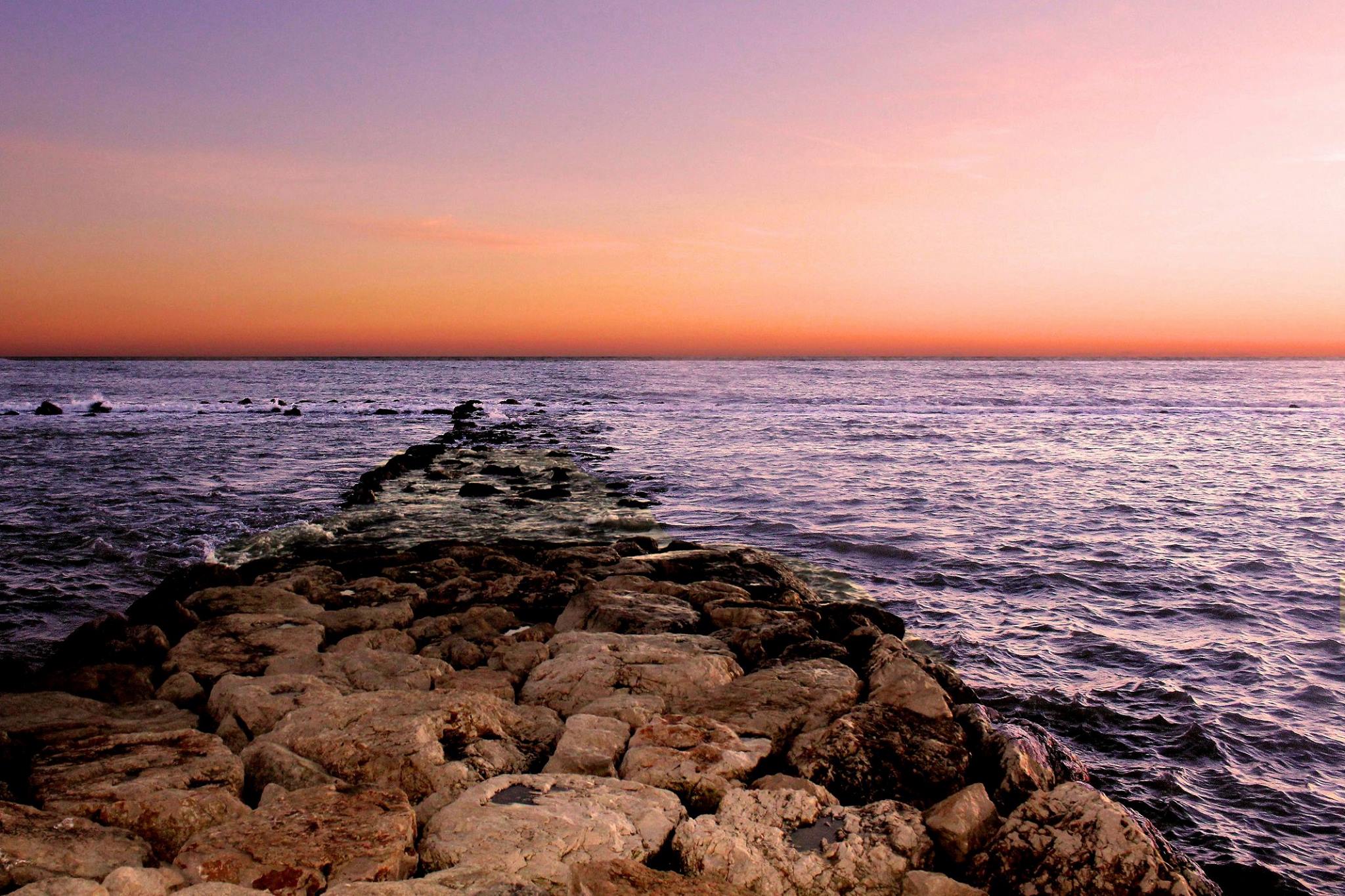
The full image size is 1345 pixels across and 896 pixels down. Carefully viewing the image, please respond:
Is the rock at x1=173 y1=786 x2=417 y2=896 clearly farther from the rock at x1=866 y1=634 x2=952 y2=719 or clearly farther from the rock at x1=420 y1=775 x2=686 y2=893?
the rock at x1=866 y1=634 x2=952 y2=719

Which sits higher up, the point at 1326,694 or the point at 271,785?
the point at 271,785

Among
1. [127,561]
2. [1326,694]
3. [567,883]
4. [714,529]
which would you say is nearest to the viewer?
[567,883]

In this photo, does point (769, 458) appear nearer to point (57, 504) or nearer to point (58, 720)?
point (57, 504)

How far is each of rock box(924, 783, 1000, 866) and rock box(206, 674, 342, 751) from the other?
Result: 4.20 m

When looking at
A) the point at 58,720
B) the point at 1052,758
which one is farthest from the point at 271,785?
the point at 1052,758

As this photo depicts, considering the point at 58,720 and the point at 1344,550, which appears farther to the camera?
the point at 1344,550

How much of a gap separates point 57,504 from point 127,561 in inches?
224

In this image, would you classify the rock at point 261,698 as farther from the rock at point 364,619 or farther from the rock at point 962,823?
the rock at point 962,823

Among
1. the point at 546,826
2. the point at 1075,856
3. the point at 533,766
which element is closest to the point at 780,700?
the point at 533,766

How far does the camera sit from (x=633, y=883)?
13.4 feet

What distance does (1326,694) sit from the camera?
25.5 ft

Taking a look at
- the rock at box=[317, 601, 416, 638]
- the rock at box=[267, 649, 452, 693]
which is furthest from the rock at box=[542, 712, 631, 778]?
the rock at box=[317, 601, 416, 638]

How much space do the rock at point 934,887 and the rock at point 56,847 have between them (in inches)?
155

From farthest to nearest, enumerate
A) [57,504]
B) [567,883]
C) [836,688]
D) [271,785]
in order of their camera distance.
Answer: [57,504]
[836,688]
[271,785]
[567,883]
